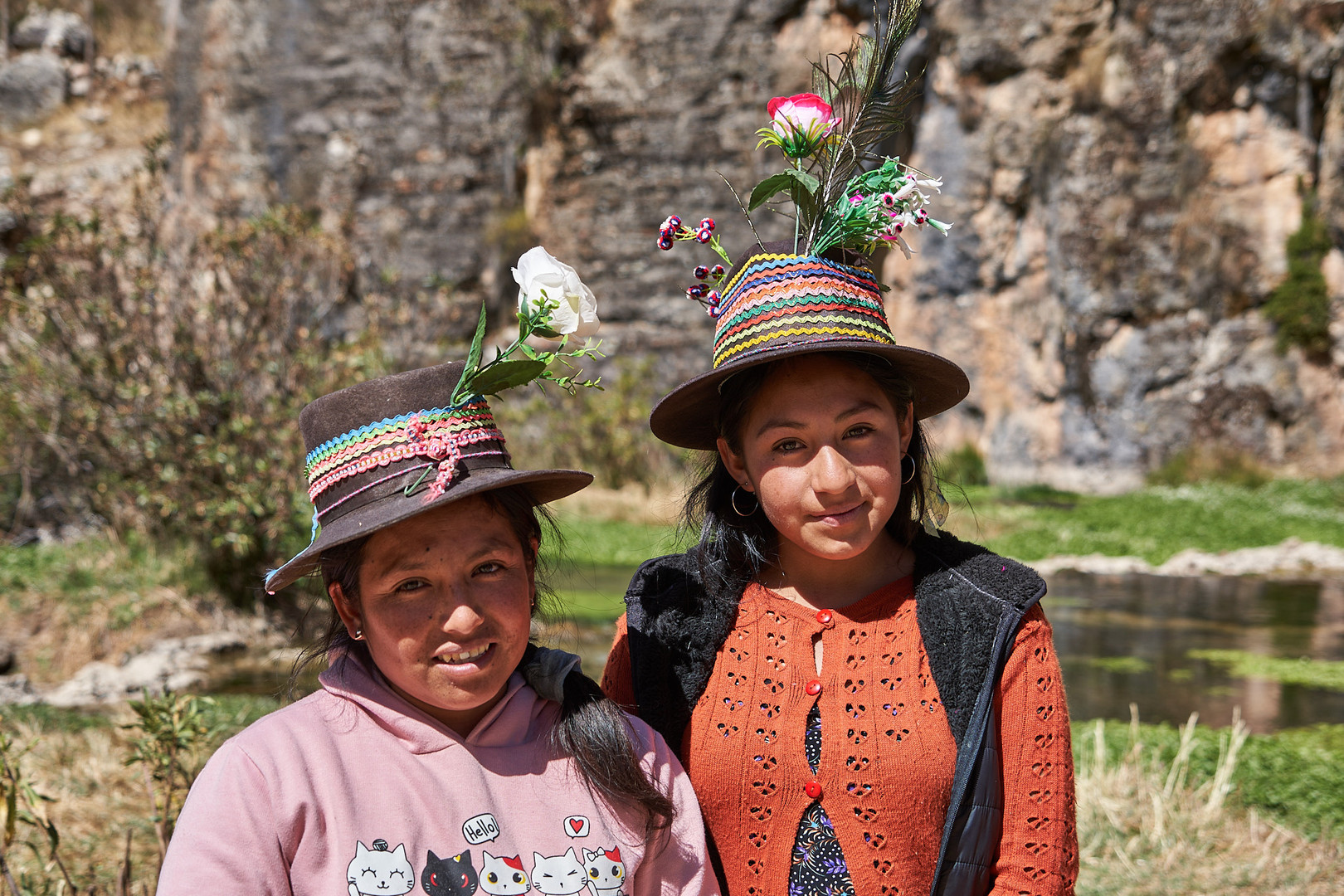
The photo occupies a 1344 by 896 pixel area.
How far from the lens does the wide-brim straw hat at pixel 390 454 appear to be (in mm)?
1526

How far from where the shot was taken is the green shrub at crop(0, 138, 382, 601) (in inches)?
237

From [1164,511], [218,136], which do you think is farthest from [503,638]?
[218,136]

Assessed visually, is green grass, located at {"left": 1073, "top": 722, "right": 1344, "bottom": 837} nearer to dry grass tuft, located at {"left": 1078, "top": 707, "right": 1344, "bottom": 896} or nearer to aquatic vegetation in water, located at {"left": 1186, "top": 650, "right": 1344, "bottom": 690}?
dry grass tuft, located at {"left": 1078, "top": 707, "right": 1344, "bottom": 896}

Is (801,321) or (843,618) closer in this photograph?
(801,321)

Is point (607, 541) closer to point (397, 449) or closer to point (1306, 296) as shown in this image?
point (397, 449)

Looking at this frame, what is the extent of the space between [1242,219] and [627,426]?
344 inches

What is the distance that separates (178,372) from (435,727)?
5.37 m

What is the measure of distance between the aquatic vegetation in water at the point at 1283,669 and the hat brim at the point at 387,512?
17.4ft

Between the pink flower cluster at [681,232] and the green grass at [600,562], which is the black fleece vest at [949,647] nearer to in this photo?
the pink flower cluster at [681,232]

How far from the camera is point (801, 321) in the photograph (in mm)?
1729

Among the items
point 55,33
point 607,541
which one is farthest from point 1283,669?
point 55,33

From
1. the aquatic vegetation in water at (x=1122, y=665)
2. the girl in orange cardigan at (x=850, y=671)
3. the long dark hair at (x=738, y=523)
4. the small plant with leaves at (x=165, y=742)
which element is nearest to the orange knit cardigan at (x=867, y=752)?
the girl in orange cardigan at (x=850, y=671)

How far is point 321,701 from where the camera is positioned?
157 centimetres

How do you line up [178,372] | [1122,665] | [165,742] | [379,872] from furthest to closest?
[178,372] → [1122,665] → [165,742] → [379,872]
